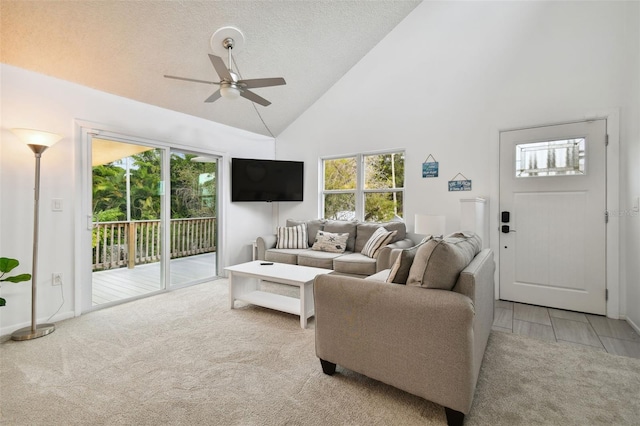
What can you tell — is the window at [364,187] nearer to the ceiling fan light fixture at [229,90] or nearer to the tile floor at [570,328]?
the tile floor at [570,328]

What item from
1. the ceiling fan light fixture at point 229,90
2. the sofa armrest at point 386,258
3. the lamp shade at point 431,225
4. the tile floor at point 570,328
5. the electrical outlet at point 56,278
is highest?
the ceiling fan light fixture at point 229,90

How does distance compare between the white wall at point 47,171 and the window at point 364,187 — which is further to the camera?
the window at point 364,187

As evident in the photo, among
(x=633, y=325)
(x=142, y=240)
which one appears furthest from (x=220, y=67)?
(x=633, y=325)

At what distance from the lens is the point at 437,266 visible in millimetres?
1613

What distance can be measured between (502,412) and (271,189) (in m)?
4.19

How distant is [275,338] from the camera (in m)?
2.52

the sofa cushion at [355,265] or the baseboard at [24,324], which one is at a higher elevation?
the sofa cushion at [355,265]

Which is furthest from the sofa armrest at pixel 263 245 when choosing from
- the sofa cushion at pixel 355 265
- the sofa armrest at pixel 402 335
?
the sofa armrest at pixel 402 335

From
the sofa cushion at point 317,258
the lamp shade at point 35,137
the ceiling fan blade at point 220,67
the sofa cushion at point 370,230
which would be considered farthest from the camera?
the sofa cushion at point 370,230

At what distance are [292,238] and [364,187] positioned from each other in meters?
1.42

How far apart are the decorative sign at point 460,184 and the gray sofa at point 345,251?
813 millimetres

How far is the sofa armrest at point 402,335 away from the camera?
146 cm

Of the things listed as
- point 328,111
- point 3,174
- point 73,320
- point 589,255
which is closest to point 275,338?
point 73,320

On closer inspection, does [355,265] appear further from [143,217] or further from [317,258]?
[143,217]
